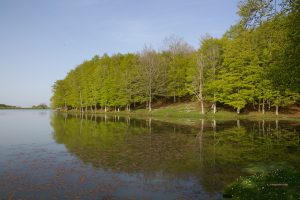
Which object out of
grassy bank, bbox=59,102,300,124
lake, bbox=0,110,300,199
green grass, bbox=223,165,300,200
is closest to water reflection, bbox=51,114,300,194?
lake, bbox=0,110,300,199

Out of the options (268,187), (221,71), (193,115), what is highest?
(221,71)

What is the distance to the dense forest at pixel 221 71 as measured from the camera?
21.8 meters

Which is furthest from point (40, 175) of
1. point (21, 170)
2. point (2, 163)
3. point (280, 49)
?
point (280, 49)

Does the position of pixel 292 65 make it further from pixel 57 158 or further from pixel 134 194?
pixel 57 158

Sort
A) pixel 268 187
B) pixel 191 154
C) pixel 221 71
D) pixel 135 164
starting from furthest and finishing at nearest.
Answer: pixel 221 71 → pixel 191 154 → pixel 135 164 → pixel 268 187

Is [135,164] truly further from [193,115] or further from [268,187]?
[193,115]

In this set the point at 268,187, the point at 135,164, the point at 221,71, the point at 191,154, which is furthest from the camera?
the point at 221,71

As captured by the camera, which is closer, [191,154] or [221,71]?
[191,154]

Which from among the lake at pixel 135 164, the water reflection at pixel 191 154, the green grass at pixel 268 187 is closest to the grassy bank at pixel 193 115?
the water reflection at pixel 191 154

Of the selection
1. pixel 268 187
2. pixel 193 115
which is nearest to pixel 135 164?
pixel 268 187

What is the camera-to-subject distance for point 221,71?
66000 millimetres

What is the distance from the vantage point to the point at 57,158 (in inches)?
885

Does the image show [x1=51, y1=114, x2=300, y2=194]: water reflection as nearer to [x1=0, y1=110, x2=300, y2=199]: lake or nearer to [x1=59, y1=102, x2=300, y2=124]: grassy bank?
[x1=0, y1=110, x2=300, y2=199]: lake

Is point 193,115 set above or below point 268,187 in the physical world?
above
